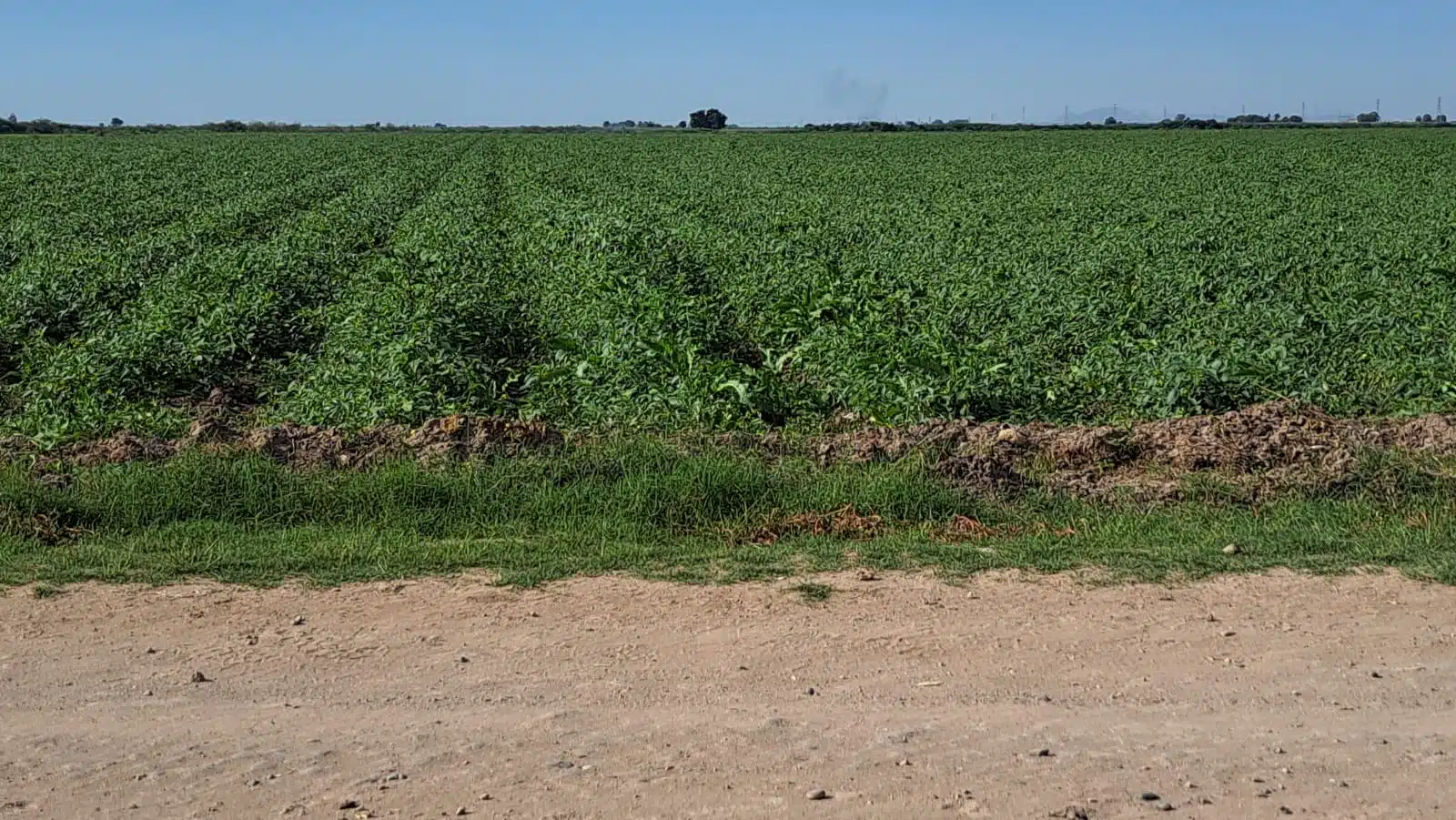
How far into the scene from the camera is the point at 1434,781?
425 cm

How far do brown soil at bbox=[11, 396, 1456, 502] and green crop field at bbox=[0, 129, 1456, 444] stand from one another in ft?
2.59

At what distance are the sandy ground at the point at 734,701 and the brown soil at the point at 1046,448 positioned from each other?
1.89 m

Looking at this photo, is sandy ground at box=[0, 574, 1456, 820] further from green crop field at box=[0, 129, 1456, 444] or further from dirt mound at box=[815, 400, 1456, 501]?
green crop field at box=[0, 129, 1456, 444]

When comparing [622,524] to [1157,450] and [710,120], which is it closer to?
[1157,450]

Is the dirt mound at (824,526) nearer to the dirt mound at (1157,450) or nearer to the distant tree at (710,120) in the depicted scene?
the dirt mound at (1157,450)

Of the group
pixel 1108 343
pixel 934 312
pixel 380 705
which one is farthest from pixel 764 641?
pixel 934 312

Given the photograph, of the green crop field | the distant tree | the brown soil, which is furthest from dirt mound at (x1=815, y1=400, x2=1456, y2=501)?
the distant tree

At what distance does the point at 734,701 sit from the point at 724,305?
387 inches

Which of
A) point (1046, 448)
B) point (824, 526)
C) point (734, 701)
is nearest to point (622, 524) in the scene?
point (824, 526)

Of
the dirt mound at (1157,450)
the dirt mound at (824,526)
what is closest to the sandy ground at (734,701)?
the dirt mound at (824,526)

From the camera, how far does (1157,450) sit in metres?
8.76

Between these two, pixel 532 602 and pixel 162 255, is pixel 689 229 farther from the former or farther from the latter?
pixel 532 602

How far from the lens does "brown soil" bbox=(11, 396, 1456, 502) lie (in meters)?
8.17

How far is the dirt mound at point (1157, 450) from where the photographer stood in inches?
321
